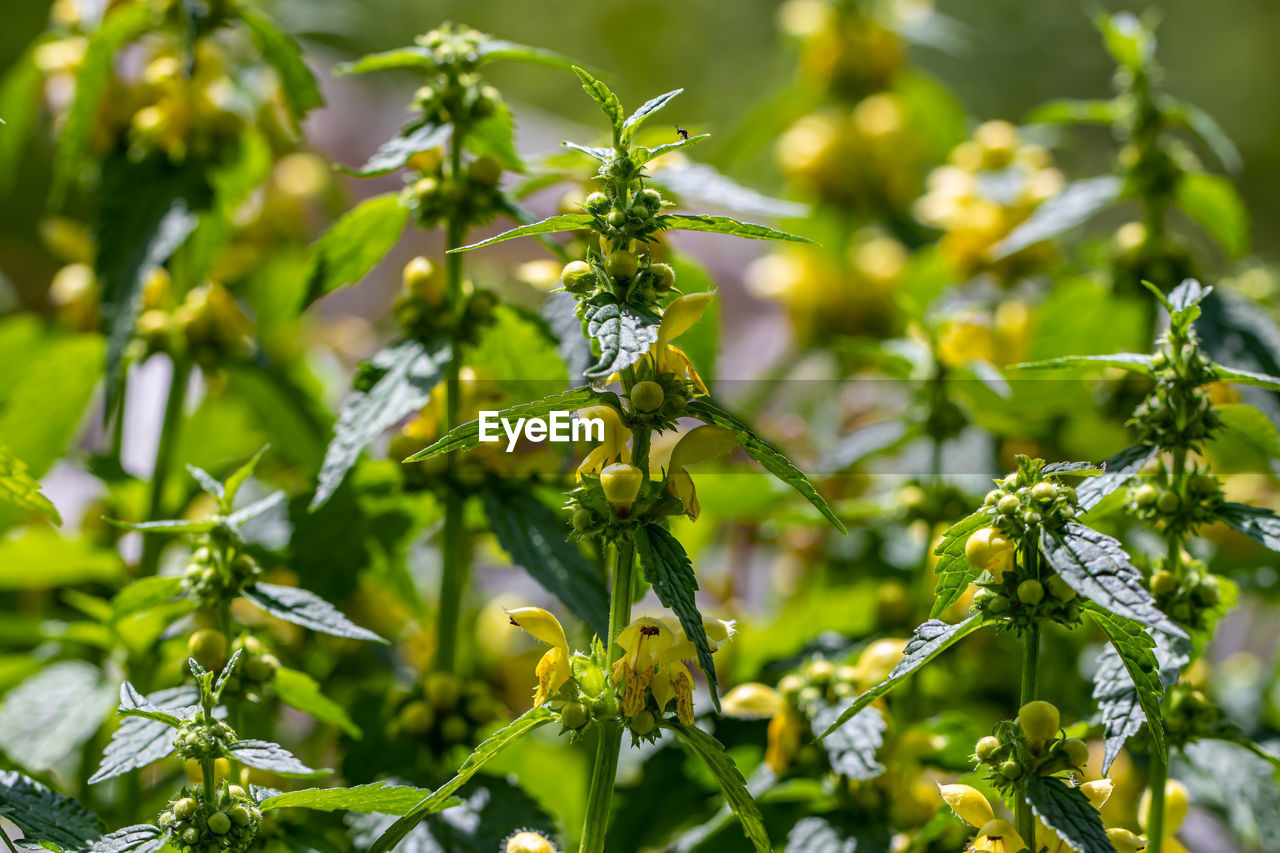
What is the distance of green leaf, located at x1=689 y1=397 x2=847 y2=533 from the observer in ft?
1.65

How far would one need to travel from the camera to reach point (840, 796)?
0.72m

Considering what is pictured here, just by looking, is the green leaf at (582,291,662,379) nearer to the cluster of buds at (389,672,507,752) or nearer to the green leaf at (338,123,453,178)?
the green leaf at (338,123,453,178)

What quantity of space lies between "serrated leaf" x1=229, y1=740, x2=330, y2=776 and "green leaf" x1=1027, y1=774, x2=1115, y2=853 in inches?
12.0

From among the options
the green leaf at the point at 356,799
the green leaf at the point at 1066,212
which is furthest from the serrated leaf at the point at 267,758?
the green leaf at the point at 1066,212

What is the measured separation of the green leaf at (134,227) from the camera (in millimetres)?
827

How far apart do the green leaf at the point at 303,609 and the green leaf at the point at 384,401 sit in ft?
0.16

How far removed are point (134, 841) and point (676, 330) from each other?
328 millimetres

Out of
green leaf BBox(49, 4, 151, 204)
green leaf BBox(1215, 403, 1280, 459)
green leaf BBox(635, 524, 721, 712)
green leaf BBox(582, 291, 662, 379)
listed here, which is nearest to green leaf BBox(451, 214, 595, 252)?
green leaf BBox(582, 291, 662, 379)

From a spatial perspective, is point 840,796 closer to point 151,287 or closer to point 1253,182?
point 151,287

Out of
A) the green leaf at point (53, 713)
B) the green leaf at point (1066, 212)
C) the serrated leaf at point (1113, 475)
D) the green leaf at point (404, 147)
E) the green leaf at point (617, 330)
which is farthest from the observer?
the green leaf at point (1066, 212)

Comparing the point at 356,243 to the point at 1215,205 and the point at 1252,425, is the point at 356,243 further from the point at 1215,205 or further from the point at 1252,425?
the point at 1215,205

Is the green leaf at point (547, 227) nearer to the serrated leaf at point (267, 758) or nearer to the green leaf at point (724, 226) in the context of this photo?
the green leaf at point (724, 226)

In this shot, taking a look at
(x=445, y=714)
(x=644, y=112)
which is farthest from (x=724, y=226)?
(x=445, y=714)

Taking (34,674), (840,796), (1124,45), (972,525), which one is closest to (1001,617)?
(972,525)
